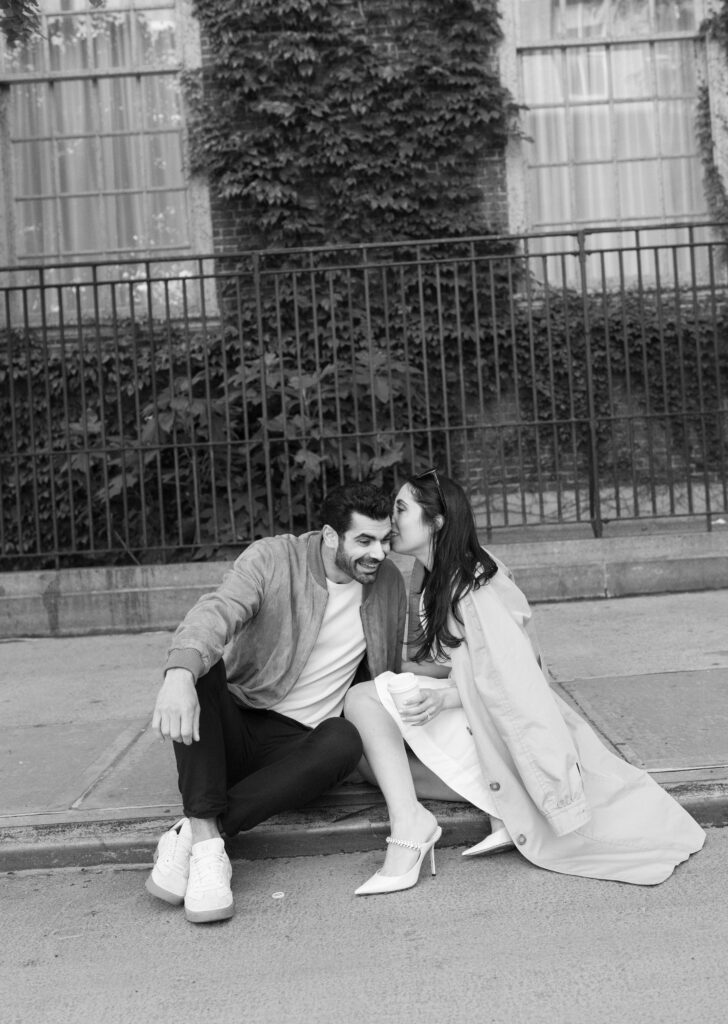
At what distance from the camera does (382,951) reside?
118 inches

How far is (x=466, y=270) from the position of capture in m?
9.62

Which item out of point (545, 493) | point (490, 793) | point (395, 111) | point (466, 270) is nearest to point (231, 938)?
point (490, 793)

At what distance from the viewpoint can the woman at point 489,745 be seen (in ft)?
11.0

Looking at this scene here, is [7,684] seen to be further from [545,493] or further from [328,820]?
[545,493]

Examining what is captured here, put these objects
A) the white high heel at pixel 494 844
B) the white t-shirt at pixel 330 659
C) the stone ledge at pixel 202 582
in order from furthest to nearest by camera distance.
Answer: the stone ledge at pixel 202 582, the white t-shirt at pixel 330 659, the white high heel at pixel 494 844

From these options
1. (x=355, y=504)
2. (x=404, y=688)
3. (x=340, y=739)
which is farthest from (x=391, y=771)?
(x=355, y=504)

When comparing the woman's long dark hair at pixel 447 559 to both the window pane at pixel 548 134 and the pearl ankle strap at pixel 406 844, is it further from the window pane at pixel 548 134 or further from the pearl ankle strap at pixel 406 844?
the window pane at pixel 548 134

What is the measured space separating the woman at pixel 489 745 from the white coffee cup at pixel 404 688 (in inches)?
1.8

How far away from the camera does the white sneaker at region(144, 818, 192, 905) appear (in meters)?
3.33

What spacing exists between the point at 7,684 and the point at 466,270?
215 inches

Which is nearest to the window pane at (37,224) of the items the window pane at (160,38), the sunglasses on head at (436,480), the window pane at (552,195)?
the window pane at (160,38)

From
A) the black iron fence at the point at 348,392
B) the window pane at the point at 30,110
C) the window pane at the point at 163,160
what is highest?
the window pane at the point at 30,110

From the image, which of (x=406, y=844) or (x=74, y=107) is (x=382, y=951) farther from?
(x=74, y=107)

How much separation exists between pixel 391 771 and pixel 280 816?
1.85 ft
